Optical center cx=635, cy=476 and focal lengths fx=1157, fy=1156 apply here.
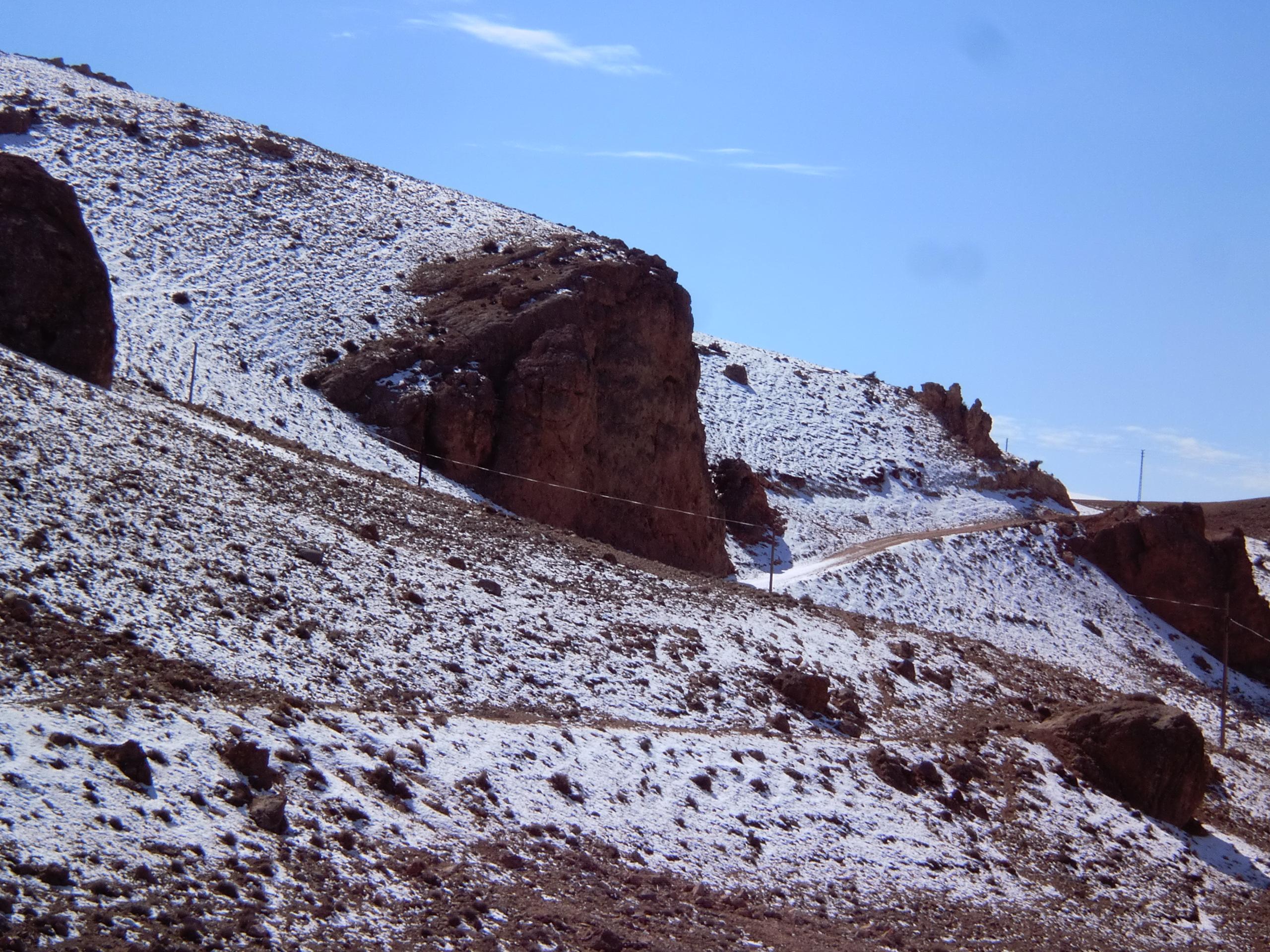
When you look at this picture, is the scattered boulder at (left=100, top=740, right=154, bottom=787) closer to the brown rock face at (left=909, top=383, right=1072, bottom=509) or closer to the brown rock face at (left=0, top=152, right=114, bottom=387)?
the brown rock face at (left=0, top=152, right=114, bottom=387)

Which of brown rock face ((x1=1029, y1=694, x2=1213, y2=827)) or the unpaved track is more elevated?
the unpaved track

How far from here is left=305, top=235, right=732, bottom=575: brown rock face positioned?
31.2 m

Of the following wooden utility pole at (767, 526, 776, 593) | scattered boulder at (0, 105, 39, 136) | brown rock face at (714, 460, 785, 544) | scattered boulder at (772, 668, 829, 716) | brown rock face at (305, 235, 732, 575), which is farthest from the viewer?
brown rock face at (714, 460, 785, 544)

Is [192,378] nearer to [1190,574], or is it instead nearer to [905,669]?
[905,669]

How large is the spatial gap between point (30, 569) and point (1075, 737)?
19.6 metres

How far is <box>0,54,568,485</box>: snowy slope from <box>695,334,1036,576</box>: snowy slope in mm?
12540

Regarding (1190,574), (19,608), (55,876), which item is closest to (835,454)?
(1190,574)

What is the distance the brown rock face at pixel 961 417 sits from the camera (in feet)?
189

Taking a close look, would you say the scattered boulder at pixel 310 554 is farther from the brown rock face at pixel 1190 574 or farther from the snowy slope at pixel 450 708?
the brown rock face at pixel 1190 574

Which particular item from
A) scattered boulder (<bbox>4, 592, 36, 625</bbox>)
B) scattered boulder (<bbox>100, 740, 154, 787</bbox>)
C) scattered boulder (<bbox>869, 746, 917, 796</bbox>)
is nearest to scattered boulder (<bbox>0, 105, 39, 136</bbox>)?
scattered boulder (<bbox>4, 592, 36, 625</bbox>)

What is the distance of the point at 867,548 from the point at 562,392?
15.6m

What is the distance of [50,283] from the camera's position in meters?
21.8

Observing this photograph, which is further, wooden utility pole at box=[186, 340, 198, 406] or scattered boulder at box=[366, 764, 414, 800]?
wooden utility pole at box=[186, 340, 198, 406]

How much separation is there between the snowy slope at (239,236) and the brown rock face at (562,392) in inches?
69.4
